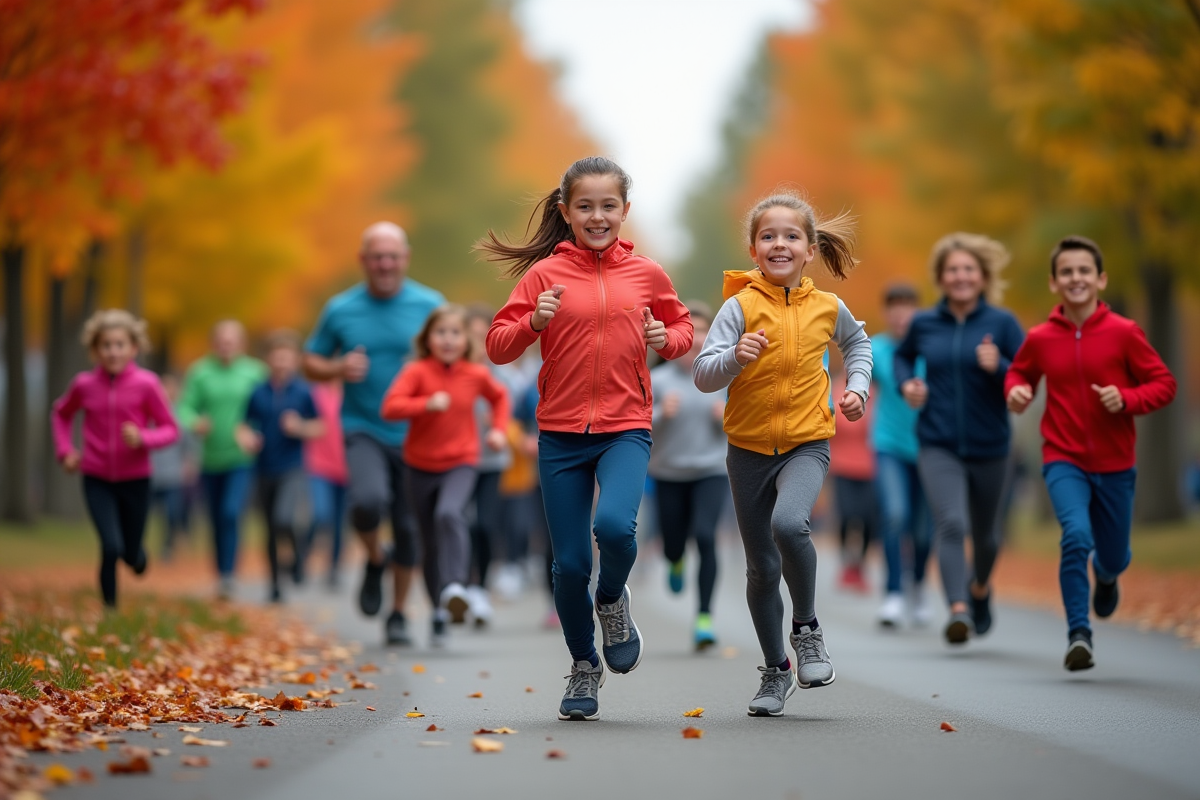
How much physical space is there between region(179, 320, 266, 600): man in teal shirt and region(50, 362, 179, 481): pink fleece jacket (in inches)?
151

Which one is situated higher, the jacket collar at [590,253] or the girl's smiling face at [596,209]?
the girl's smiling face at [596,209]

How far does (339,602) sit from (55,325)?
9.11 meters

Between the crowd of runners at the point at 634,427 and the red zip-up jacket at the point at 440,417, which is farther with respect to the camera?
the red zip-up jacket at the point at 440,417

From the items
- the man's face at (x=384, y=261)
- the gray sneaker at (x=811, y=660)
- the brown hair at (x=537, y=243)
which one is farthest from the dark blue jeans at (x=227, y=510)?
the gray sneaker at (x=811, y=660)

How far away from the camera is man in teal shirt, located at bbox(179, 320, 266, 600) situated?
615 inches

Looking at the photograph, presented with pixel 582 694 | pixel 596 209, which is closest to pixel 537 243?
pixel 596 209

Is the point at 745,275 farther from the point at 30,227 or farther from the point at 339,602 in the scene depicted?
the point at 30,227

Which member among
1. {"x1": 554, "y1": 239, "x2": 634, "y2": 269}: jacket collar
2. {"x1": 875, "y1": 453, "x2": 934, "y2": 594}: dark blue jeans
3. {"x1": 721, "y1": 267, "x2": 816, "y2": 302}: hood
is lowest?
{"x1": 875, "y1": 453, "x2": 934, "y2": 594}: dark blue jeans

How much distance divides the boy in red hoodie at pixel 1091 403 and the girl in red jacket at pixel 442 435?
3525mm

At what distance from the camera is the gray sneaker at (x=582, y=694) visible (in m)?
7.18

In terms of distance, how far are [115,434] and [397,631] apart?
2321 mm

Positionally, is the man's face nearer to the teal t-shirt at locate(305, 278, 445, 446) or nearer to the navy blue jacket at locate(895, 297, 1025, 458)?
the teal t-shirt at locate(305, 278, 445, 446)

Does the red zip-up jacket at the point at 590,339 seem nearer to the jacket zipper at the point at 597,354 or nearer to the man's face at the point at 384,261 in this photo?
the jacket zipper at the point at 597,354

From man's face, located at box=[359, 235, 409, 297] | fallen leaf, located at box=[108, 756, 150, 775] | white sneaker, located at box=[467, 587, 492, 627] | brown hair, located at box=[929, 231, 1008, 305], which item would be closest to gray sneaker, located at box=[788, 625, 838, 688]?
fallen leaf, located at box=[108, 756, 150, 775]
